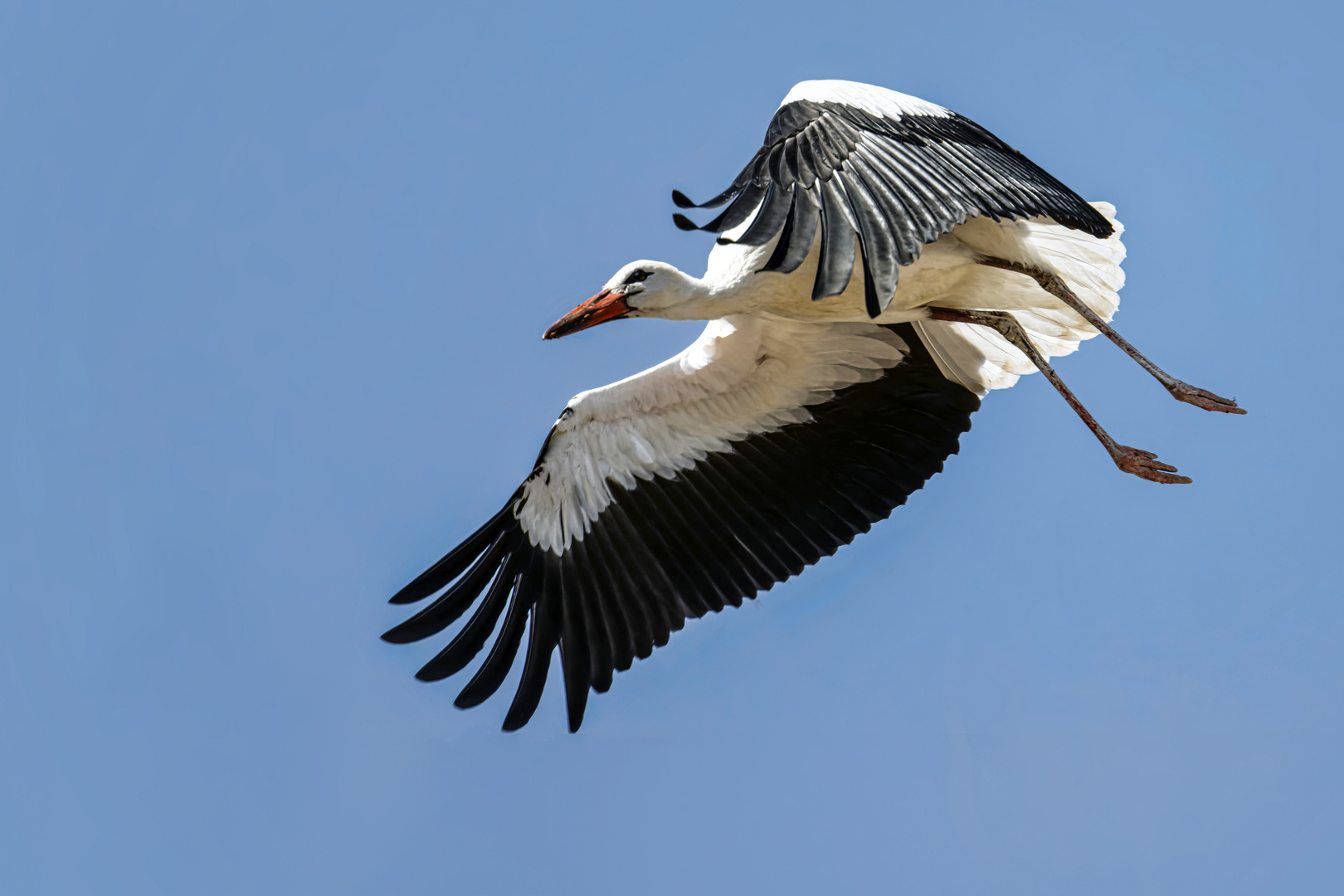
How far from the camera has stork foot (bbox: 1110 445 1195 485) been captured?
6.86 meters

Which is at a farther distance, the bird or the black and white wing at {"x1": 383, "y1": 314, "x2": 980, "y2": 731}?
the black and white wing at {"x1": 383, "y1": 314, "x2": 980, "y2": 731}

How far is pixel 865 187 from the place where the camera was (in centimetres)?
507

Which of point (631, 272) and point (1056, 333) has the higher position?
point (631, 272)

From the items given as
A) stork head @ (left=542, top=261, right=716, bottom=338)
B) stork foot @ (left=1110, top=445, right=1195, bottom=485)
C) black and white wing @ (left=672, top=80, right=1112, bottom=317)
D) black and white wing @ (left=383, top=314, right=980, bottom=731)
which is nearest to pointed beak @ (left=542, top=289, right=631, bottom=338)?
stork head @ (left=542, top=261, right=716, bottom=338)

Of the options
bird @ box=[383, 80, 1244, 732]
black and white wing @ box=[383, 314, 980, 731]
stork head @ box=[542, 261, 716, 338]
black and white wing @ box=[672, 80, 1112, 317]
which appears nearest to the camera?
black and white wing @ box=[672, 80, 1112, 317]

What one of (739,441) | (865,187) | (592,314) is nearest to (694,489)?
(739,441)

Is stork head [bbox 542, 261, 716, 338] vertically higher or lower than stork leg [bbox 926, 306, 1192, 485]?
higher

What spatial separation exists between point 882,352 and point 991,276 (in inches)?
30.7

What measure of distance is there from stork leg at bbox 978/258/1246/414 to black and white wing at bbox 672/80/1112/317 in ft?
2.40

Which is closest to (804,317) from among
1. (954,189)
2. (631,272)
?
(631,272)

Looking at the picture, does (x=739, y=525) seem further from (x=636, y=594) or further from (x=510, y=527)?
(x=510, y=527)

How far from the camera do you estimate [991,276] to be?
6699 millimetres

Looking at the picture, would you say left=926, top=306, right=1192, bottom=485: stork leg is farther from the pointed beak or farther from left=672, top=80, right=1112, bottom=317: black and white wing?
Result: the pointed beak

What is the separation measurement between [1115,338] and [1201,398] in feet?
1.66
